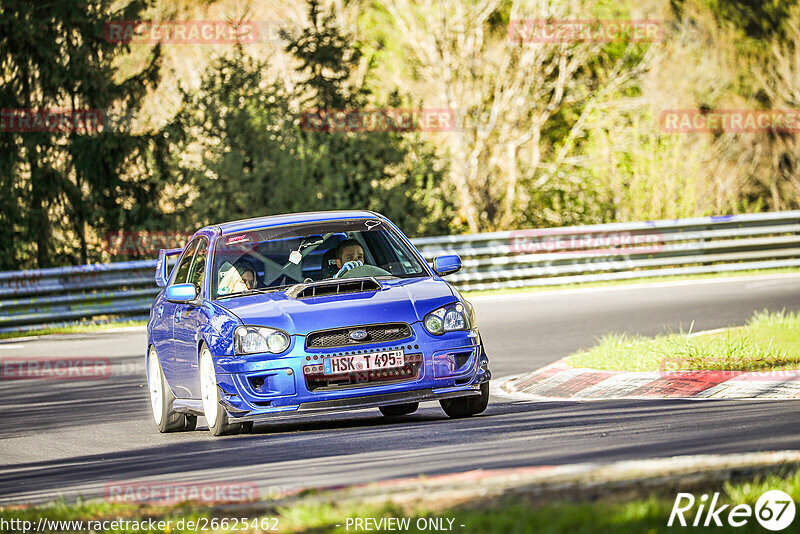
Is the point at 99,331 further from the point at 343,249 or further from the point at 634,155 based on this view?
the point at 634,155

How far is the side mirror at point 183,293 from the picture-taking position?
10.8 m

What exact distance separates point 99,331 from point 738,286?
1057cm

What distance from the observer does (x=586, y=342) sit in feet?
53.9

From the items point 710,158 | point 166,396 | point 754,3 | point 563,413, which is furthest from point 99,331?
point 754,3

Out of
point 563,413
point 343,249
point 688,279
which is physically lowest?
point 688,279

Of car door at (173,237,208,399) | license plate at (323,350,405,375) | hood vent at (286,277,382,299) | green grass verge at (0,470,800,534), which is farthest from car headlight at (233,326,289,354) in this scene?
green grass verge at (0,470,800,534)

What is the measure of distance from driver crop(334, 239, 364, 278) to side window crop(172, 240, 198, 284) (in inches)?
61.4

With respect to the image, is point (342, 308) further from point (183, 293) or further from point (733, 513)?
point (733, 513)

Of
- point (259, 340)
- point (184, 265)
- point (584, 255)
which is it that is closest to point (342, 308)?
point (259, 340)

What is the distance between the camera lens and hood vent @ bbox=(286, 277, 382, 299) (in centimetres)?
1024

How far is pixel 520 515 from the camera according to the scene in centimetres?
574

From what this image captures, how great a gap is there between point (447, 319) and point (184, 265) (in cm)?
324

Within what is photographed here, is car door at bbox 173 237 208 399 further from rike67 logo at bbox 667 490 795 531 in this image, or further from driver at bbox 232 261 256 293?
rike67 logo at bbox 667 490 795 531

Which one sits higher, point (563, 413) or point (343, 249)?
point (343, 249)
